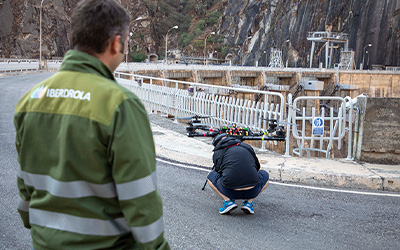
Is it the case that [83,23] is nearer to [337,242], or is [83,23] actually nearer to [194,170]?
[337,242]

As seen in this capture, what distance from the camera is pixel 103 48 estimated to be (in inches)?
78.3

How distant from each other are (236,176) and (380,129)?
4.12 m

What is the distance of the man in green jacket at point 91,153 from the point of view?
1800 mm

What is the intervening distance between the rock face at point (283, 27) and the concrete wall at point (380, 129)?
54216 mm

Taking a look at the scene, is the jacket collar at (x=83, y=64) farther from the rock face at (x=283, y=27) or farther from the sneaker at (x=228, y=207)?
the rock face at (x=283, y=27)

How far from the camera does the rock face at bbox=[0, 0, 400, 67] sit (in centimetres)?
5925

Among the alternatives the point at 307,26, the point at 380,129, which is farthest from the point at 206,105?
the point at 307,26

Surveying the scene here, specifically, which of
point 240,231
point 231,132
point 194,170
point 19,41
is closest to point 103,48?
point 240,231

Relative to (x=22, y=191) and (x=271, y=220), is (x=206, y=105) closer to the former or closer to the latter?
(x=271, y=220)

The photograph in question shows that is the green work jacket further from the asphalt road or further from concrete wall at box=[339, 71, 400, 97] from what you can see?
→ concrete wall at box=[339, 71, 400, 97]

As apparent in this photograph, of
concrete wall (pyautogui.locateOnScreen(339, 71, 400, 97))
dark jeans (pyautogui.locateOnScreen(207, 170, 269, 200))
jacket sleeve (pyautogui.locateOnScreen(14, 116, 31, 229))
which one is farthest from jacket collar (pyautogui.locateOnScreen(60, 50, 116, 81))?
concrete wall (pyautogui.locateOnScreen(339, 71, 400, 97))

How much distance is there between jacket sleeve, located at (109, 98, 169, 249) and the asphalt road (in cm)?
264

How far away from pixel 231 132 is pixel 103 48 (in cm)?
414

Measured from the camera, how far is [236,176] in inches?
203
